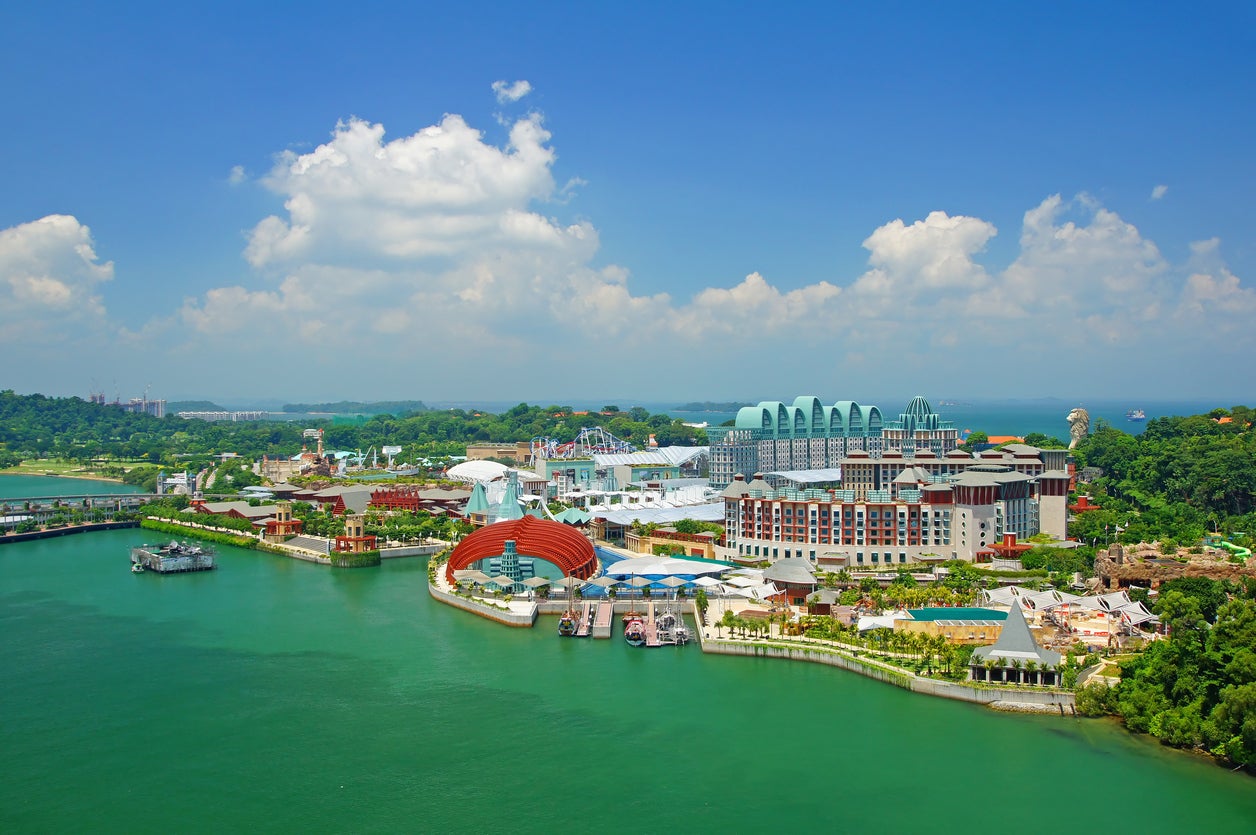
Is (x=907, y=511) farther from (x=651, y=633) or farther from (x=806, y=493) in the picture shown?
(x=651, y=633)

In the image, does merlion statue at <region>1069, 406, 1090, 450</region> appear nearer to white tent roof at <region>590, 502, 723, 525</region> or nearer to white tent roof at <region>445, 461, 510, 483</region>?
white tent roof at <region>590, 502, 723, 525</region>

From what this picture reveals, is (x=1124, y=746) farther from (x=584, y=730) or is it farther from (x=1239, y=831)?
(x=584, y=730)

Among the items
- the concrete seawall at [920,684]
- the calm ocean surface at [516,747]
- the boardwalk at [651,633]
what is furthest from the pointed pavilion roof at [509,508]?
the concrete seawall at [920,684]

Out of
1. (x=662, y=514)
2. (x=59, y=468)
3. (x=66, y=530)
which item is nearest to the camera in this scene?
(x=662, y=514)

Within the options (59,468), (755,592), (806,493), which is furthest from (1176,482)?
(59,468)

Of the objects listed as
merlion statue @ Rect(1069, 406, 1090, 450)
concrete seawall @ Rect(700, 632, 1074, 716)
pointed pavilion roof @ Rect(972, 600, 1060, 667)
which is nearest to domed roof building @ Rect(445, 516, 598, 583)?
concrete seawall @ Rect(700, 632, 1074, 716)

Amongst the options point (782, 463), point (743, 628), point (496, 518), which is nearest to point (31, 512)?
point (496, 518)

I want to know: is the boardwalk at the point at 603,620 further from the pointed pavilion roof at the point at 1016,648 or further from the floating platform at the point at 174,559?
the floating platform at the point at 174,559
